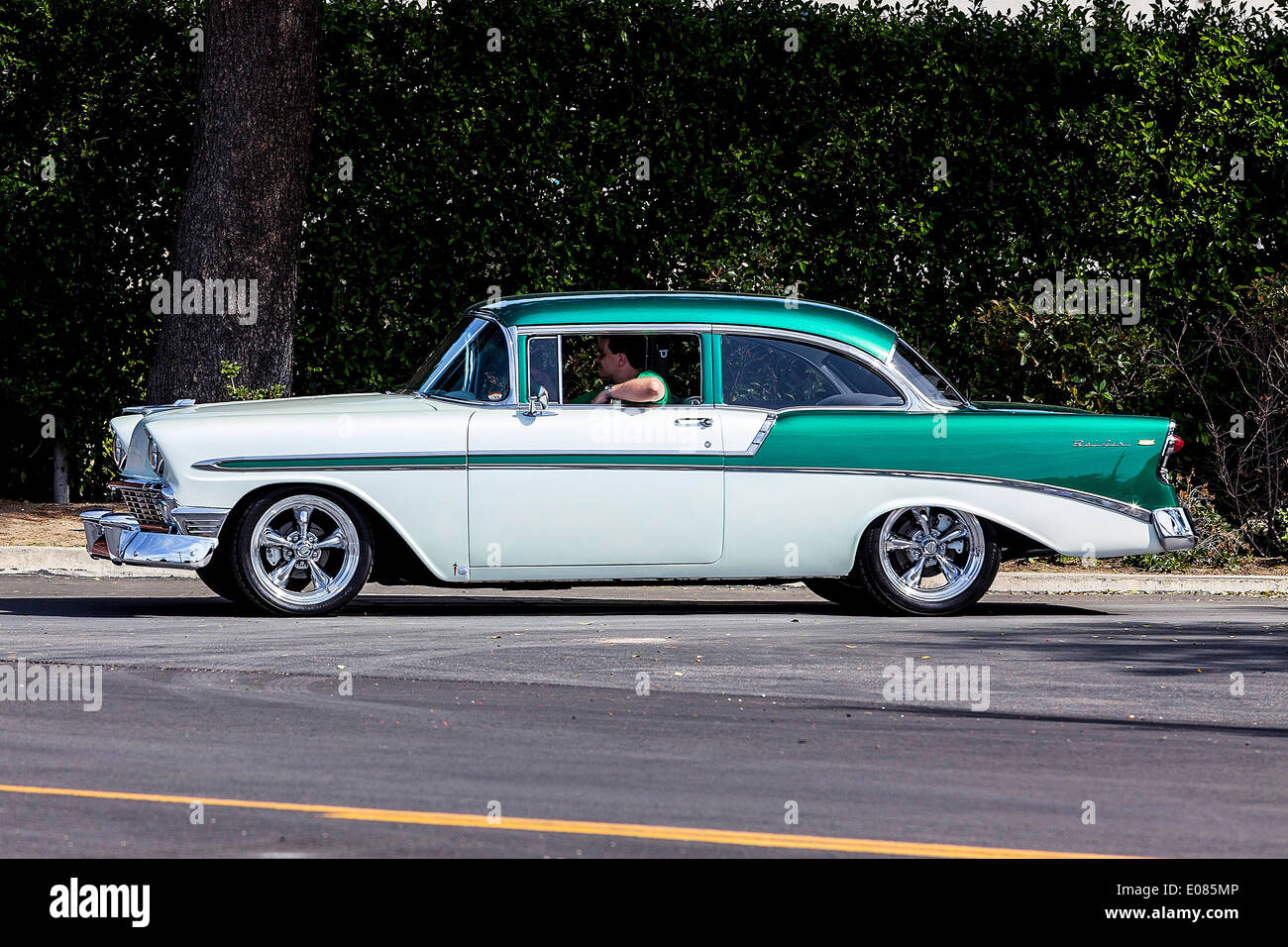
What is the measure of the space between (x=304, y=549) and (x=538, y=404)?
1517mm

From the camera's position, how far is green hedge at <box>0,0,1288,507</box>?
50.2ft

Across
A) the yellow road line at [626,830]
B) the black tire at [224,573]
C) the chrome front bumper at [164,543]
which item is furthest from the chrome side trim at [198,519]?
the yellow road line at [626,830]

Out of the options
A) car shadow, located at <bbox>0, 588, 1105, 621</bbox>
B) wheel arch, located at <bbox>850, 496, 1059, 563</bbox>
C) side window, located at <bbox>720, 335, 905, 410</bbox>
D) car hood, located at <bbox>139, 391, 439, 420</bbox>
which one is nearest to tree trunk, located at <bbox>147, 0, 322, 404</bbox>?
car shadow, located at <bbox>0, 588, 1105, 621</bbox>

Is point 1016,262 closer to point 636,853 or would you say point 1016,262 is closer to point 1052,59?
point 1052,59

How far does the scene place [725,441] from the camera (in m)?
10.5

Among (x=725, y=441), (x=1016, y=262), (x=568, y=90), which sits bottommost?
(x=725, y=441)

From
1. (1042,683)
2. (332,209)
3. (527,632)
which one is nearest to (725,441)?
(527,632)

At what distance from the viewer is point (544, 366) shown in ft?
34.9

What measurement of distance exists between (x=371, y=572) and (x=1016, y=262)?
268 inches

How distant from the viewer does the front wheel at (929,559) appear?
10.9 m

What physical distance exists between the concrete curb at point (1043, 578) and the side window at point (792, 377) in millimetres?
2404

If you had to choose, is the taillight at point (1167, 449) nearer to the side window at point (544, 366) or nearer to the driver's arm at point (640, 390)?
the driver's arm at point (640, 390)
